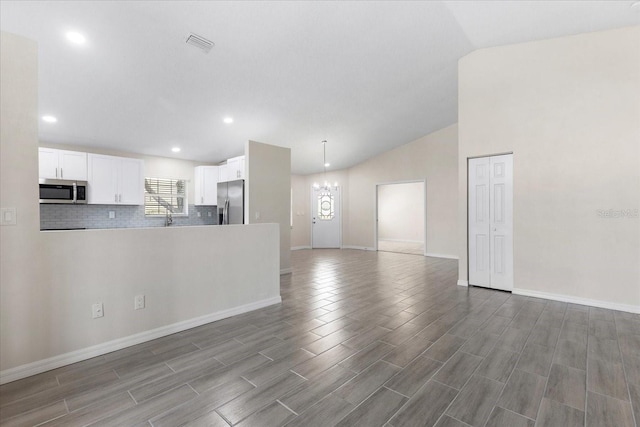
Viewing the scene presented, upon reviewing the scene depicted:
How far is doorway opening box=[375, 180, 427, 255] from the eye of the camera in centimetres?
1147

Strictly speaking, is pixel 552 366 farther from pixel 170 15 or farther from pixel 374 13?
pixel 170 15

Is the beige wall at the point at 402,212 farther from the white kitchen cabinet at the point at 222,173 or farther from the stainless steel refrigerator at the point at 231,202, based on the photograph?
the stainless steel refrigerator at the point at 231,202

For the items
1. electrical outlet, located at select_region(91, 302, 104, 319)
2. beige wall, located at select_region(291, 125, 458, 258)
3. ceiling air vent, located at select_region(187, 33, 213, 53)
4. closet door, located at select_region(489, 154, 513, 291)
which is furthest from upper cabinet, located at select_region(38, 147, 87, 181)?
closet door, located at select_region(489, 154, 513, 291)

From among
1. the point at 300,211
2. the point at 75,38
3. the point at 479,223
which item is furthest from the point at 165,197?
the point at 479,223

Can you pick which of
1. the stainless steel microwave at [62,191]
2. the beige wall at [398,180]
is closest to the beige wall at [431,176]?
the beige wall at [398,180]

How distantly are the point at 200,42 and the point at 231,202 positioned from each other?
10.6 ft

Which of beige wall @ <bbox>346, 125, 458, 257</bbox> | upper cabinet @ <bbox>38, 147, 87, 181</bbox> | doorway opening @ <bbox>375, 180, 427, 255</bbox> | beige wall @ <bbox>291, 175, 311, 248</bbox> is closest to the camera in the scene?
upper cabinet @ <bbox>38, 147, 87, 181</bbox>

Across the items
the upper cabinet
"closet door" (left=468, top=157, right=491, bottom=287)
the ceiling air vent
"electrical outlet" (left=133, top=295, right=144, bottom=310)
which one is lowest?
"electrical outlet" (left=133, top=295, right=144, bottom=310)

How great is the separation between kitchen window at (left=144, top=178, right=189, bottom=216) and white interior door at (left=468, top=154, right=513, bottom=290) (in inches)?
251

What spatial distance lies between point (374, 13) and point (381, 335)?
347cm

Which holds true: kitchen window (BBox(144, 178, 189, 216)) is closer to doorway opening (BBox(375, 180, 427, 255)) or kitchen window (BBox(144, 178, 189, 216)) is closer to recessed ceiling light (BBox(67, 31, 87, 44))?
recessed ceiling light (BBox(67, 31, 87, 44))

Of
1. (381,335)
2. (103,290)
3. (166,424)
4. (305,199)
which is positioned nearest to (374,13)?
(381,335)

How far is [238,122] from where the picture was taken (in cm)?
546

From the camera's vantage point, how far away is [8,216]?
206cm
